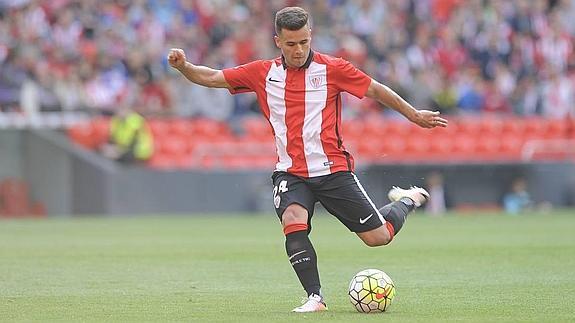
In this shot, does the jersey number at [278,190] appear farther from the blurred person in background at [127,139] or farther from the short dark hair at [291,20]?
the blurred person in background at [127,139]

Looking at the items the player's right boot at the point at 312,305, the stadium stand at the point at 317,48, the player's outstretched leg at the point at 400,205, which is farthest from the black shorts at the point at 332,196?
the stadium stand at the point at 317,48

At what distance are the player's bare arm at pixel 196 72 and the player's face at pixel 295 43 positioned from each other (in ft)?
1.85

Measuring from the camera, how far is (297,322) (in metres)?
8.05

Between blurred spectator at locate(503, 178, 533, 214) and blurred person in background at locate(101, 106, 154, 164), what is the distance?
292 inches

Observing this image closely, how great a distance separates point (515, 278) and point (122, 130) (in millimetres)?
14097

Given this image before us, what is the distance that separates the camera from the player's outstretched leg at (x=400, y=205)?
31.2ft

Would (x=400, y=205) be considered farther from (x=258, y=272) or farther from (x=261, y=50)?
(x=261, y=50)

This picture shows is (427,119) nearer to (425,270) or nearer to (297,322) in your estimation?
(297,322)

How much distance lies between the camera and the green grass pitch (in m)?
8.75

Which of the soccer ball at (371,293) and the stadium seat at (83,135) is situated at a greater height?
the stadium seat at (83,135)

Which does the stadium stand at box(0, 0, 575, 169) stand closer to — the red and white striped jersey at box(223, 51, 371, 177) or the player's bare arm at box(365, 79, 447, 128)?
the red and white striped jersey at box(223, 51, 371, 177)

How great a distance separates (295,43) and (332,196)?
1.15m

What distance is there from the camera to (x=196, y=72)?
29.9ft

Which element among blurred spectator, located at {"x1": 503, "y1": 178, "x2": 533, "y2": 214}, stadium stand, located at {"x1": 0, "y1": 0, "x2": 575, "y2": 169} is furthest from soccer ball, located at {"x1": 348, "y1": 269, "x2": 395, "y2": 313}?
blurred spectator, located at {"x1": 503, "y1": 178, "x2": 533, "y2": 214}
